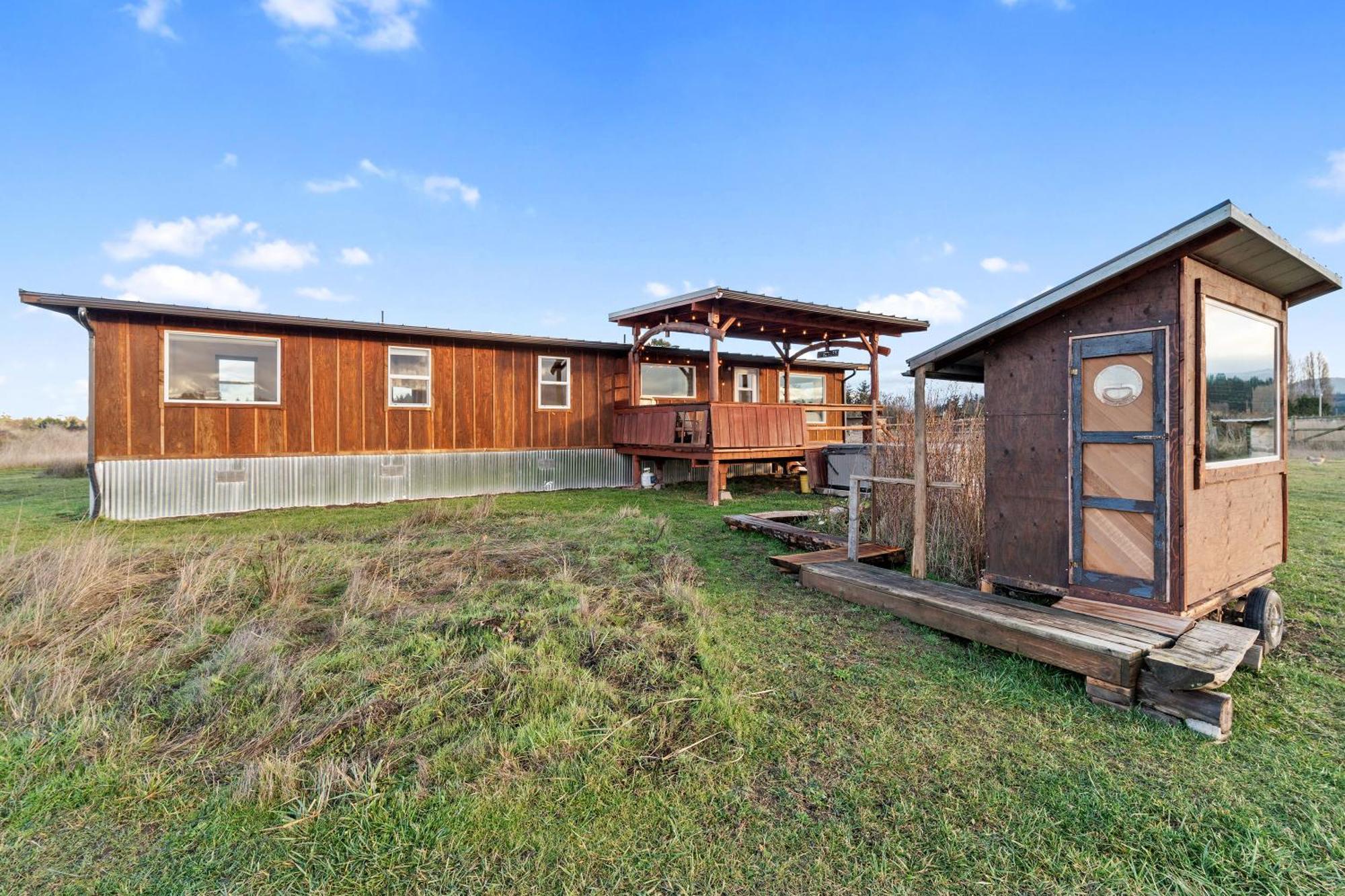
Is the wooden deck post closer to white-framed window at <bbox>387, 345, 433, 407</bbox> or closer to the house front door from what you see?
white-framed window at <bbox>387, 345, 433, 407</bbox>

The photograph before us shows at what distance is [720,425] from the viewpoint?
11.4 metres

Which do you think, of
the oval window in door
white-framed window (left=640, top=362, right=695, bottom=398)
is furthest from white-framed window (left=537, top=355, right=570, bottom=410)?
the oval window in door

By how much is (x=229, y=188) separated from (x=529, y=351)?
25.2 ft

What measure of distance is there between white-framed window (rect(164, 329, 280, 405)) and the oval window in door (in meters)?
12.3

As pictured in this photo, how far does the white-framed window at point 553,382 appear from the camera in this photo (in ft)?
43.5

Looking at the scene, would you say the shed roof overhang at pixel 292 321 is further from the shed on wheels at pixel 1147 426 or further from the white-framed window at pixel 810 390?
the shed on wheels at pixel 1147 426

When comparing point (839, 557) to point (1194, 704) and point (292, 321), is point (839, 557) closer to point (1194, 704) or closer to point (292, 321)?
point (1194, 704)

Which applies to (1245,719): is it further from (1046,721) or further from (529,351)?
(529,351)

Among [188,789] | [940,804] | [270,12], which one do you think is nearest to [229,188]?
[270,12]

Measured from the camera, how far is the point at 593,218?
16.3 m

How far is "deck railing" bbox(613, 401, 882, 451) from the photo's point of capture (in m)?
11.4

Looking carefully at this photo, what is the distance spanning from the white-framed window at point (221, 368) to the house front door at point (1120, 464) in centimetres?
1221

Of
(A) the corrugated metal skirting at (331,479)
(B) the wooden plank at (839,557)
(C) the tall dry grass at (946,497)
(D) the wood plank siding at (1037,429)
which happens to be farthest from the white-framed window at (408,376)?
(D) the wood plank siding at (1037,429)

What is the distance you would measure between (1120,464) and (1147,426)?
29 cm
